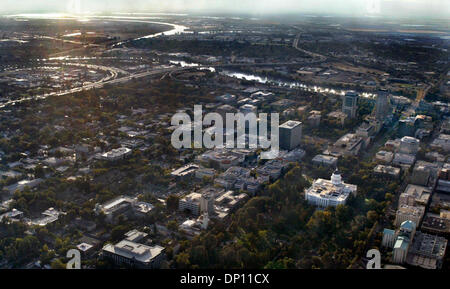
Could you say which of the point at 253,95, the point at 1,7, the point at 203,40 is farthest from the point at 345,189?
the point at 1,7

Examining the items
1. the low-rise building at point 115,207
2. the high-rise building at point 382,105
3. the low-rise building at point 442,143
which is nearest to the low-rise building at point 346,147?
the low-rise building at point 442,143

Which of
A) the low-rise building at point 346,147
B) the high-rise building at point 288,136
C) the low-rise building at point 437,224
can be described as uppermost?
the high-rise building at point 288,136

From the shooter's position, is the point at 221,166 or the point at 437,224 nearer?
the point at 437,224

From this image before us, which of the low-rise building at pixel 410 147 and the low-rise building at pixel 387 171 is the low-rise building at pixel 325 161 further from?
the low-rise building at pixel 410 147

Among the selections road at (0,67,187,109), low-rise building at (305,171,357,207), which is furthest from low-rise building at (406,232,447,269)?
road at (0,67,187,109)

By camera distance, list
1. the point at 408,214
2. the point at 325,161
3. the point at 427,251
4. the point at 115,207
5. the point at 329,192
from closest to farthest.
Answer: the point at 427,251 < the point at 408,214 < the point at 115,207 < the point at 329,192 < the point at 325,161

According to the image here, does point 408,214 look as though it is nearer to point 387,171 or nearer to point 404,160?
point 387,171

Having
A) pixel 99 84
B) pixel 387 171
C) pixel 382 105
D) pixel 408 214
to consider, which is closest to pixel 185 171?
pixel 387 171

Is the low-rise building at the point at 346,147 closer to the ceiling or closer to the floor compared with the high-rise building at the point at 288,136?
closer to the floor

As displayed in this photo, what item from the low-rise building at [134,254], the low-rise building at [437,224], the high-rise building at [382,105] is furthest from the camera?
the high-rise building at [382,105]

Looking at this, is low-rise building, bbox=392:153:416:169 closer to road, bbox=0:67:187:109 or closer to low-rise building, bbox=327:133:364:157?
low-rise building, bbox=327:133:364:157
